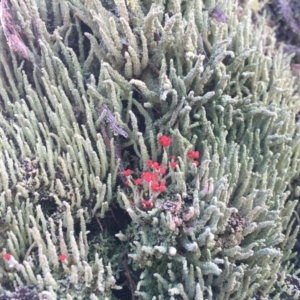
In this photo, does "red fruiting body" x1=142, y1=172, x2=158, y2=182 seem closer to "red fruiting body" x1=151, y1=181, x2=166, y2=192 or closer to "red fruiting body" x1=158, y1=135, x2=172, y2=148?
"red fruiting body" x1=151, y1=181, x2=166, y2=192

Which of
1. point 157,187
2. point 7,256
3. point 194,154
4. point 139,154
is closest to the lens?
point 7,256

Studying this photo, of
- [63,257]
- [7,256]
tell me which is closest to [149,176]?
[63,257]

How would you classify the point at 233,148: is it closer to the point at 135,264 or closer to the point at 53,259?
the point at 135,264

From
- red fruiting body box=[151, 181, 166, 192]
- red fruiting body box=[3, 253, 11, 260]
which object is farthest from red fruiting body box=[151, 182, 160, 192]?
red fruiting body box=[3, 253, 11, 260]

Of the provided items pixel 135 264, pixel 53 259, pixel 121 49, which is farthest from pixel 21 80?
pixel 135 264

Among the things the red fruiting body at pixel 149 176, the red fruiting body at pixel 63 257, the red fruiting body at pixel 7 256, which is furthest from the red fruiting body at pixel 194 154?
the red fruiting body at pixel 7 256

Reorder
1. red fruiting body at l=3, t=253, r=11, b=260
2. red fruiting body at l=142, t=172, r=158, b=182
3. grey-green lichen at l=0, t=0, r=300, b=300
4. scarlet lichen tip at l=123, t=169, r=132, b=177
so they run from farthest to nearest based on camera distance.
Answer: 1. scarlet lichen tip at l=123, t=169, r=132, b=177
2. red fruiting body at l=142, t=172, r=158, b=182
3. grey-green lichen at l=0, t=0, r=300, b=300
4. red fruiting body at l=3, t=253, r=11, b=260

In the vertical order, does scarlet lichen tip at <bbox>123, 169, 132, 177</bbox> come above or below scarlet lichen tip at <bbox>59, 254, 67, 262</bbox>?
above

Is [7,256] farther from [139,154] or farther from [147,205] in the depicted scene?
[139,154]

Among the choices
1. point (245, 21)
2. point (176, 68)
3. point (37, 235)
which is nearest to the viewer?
point (37, 235)
